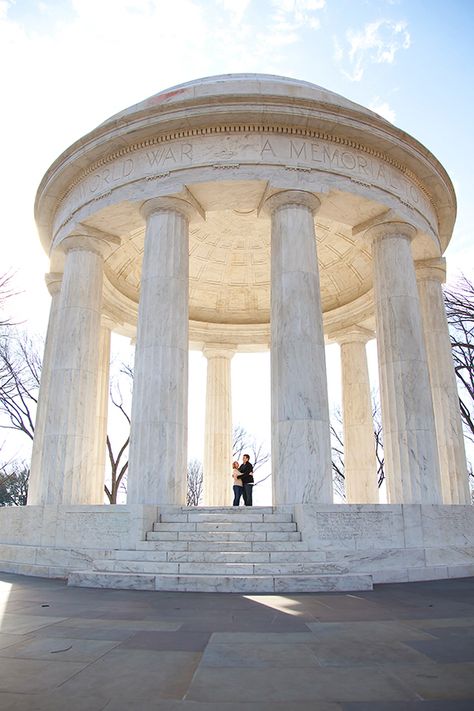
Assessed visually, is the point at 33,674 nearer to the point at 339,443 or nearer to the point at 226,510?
the point at 226,510

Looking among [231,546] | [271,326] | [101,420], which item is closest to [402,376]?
[271,326]

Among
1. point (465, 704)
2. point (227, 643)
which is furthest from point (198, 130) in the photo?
point (465, 704)

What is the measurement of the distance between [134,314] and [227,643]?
153 feet

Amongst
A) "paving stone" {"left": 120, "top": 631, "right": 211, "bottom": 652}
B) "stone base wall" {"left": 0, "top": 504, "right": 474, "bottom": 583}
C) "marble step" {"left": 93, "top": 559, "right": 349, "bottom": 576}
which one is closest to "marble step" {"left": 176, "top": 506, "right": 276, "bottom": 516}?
"stone base wall" {"left": 0, "top": 504, "right": 474, "bottom": 583}

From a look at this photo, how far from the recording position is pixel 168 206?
120 feet

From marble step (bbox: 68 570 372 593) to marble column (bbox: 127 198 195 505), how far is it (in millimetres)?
7493

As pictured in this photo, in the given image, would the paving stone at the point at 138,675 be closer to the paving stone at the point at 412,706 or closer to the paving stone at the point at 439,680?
the paving stone at the point at 412,706

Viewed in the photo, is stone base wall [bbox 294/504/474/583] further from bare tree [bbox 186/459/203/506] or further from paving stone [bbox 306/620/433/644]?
bare tree [bbox 186/459/203/506]

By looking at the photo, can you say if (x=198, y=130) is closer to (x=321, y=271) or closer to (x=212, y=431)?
(x=321, y=271)

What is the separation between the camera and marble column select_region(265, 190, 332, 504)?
1184 inches

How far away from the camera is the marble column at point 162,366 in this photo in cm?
3139

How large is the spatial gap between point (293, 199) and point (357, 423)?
2816cm

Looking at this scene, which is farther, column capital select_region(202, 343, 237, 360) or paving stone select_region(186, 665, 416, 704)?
column capital select_region(202, 343, 237, 360)

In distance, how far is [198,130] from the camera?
36.6 metres
